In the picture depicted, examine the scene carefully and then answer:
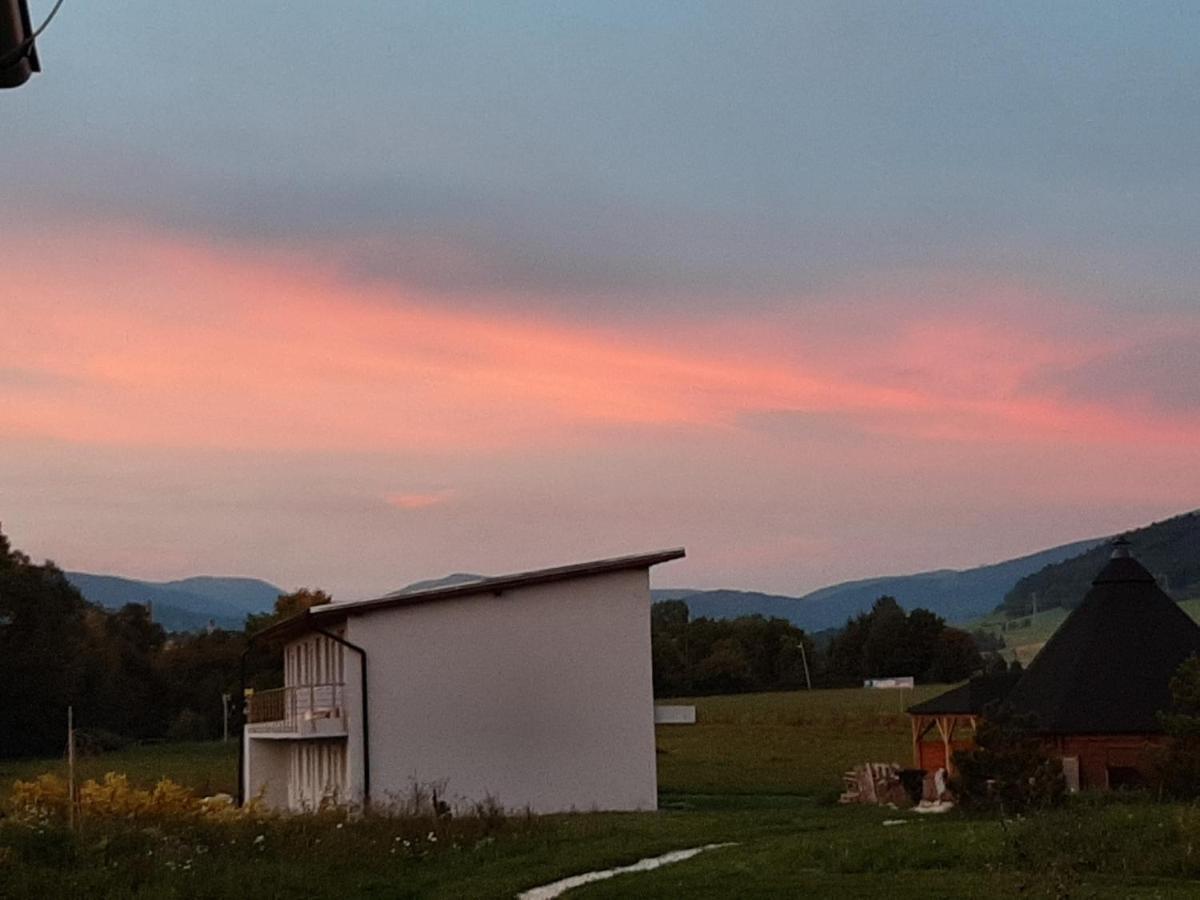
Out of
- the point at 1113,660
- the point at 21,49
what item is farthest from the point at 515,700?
the point at 21,49

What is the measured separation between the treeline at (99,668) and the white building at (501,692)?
3015 centimetres

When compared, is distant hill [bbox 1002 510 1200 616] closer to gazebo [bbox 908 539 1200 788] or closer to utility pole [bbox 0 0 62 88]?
gazebo [bbox 908 539 1200 788]

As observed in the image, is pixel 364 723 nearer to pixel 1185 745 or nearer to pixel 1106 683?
pixel 1106 683

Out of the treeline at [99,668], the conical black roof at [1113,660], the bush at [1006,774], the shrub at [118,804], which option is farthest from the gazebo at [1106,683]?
the treeline at [99,668]

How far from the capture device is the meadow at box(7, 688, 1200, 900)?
1441 centimetres

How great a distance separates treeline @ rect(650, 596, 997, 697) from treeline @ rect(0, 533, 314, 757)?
18.9 meters

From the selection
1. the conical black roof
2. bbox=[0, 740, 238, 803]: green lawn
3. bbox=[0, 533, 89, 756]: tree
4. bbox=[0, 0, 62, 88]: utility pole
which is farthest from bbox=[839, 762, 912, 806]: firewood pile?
bbox=[0, 533, 89, 756]: tree

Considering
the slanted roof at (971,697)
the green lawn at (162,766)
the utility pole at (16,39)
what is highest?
the utility pole at (16,39)

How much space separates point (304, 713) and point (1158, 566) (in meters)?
138

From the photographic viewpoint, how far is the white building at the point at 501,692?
29516 mm

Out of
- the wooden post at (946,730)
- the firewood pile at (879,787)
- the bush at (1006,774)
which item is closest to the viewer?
the bush at (1006,774)

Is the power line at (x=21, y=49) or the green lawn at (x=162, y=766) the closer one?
the power line at (x=21, y=49)

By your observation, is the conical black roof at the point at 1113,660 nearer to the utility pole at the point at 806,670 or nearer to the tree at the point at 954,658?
the tree at the point at 954,658

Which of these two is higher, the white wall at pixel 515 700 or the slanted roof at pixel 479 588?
the slanted roof at pixel 479 588
